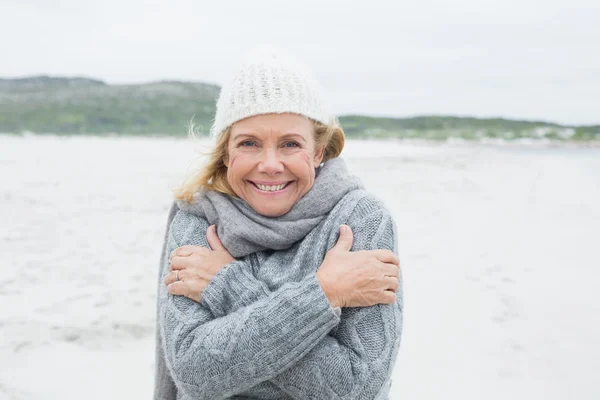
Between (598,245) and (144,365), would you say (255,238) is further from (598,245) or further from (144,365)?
(598,245)

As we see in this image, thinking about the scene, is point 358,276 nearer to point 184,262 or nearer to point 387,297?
point 387,297

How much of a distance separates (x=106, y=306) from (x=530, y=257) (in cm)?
425

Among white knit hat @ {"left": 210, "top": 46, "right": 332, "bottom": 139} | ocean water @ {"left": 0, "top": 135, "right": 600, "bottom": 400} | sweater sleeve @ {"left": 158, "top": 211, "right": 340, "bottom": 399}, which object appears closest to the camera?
sweater sleeve @ {"left": 158, "top": 211, "right": 340, "bottom": 399}

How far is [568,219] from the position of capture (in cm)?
754

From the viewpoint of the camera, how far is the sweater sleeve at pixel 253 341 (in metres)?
1.44

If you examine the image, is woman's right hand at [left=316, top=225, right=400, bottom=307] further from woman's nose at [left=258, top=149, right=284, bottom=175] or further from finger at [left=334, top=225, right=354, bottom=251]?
woman's nose at [left=258, top=149, right=284, bottom=175]

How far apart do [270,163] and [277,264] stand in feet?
1.16

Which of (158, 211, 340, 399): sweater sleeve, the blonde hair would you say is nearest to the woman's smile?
the blonde hair

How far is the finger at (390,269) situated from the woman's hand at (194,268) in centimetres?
52

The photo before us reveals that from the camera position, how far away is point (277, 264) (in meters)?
1.77

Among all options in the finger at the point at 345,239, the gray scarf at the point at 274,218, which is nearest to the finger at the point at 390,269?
the finger at the point at 345,239

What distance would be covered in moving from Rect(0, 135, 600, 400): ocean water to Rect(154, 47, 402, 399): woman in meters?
0.43

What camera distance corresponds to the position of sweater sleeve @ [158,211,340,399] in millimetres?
1439

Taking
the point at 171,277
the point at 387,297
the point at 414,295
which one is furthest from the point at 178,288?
the point at 414,295
